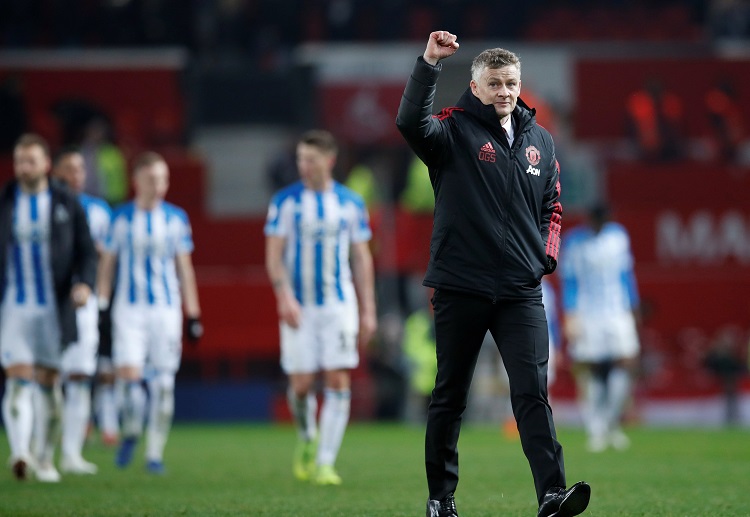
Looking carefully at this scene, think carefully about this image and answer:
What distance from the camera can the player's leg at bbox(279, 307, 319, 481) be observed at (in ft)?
34.0

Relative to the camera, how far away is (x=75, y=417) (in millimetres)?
11352

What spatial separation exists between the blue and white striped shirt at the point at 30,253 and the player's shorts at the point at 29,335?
70mm

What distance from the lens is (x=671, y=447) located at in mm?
13938

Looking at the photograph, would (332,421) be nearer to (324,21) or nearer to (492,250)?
(492,250)

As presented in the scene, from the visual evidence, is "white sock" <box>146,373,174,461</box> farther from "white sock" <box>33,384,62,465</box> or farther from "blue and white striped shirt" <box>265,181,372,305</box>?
"blue and white striped shirt" <box>265,181,372,305</box>

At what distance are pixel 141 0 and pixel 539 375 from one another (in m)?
19.1

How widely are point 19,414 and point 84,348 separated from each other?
1.71m

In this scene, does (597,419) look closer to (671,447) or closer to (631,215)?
(671,447)

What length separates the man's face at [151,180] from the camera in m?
11.3

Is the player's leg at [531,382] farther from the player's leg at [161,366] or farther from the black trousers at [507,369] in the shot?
the player's leg at [161,366]

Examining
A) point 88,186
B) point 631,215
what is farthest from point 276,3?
point 631,215

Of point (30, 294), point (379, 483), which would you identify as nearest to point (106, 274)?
point (30, 294)

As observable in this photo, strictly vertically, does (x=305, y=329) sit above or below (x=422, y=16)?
below

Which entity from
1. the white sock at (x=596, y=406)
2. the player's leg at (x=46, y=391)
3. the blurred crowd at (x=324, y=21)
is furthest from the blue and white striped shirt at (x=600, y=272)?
the blurred crowd at (x=324, y=21)
